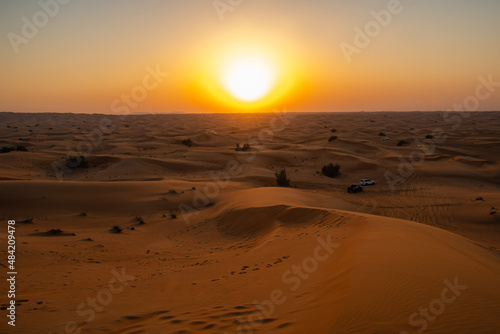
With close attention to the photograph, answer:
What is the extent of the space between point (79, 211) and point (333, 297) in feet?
48.4

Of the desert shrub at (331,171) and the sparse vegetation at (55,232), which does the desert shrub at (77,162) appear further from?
the desert shrub at (331,171)

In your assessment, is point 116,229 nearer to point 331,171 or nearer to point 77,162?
point 77,162

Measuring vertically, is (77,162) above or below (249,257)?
above

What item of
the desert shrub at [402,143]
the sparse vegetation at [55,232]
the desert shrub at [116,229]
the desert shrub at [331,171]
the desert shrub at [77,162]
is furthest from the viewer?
the desert shrub at [402,143]

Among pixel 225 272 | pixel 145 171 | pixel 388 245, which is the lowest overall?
pixel 388 245

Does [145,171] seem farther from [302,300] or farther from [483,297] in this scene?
[483,297]

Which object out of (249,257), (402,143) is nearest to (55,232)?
(249,257)

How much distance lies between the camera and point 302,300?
19.7 feet

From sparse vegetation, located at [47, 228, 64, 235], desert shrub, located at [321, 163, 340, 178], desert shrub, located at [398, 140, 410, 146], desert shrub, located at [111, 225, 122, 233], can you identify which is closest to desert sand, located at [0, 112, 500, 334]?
sparse vegetation, located at [47, 228, 64, 235]

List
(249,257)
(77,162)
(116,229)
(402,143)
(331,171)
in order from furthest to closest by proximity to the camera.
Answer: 1. (402,143)
2. (77,162)
3. (331,171)
4. (116,229)
5. (249,257)

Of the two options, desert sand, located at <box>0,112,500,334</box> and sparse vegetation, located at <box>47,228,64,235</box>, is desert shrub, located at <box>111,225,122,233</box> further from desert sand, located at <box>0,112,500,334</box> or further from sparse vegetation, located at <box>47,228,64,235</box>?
sparse vegetation, located at <box>47,228,64,235</box>

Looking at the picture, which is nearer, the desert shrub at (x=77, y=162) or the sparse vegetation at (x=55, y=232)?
the sparse vegetation at (x=55, y=232)

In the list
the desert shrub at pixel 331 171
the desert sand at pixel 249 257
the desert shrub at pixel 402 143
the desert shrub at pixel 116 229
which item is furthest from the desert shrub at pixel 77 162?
the desert shrub at pixel 402 143

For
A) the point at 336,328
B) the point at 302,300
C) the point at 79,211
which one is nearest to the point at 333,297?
the point at 302,300
